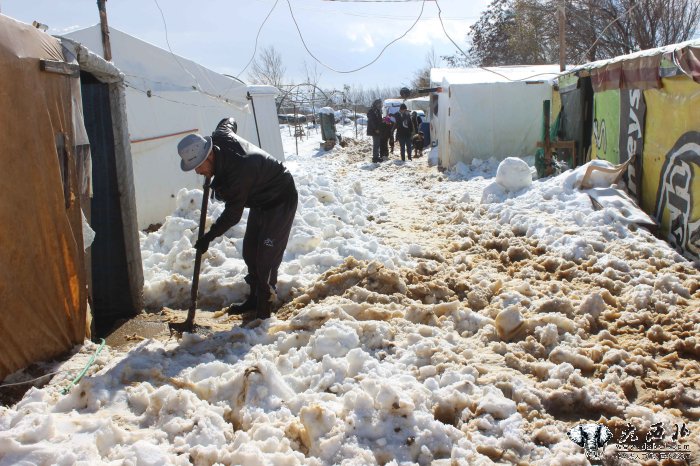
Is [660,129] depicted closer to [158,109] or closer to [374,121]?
[158,109]

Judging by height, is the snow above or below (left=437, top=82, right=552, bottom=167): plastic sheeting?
below

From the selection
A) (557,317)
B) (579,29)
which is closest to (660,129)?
(557,317)

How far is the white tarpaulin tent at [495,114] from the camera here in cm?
1476

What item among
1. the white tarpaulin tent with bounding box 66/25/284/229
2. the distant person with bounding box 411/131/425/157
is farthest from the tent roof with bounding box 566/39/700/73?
the distant person with bounding box 411/131/425/157

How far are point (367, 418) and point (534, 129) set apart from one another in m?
13.4

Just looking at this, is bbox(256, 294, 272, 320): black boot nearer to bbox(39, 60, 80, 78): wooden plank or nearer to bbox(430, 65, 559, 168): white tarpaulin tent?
bbox(39, 60, 80, 78): wooden plank

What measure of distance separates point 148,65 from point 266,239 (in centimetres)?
613

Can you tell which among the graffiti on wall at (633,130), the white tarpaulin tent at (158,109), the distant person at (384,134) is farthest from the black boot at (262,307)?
the distant person at (384,134)

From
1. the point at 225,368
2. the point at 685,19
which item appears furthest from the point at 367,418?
the point at 685,19

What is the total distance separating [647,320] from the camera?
441 cm

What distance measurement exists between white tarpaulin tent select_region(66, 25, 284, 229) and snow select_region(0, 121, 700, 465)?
90.3 inches

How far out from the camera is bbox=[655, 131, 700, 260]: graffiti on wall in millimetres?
5977

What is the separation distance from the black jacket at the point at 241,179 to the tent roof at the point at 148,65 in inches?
192

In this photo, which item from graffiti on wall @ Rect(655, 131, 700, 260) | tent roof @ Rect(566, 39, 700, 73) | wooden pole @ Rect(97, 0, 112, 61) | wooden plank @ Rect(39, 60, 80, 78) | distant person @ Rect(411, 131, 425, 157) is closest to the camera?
wooden plank @ Rect(39, 60, 80, 78)
